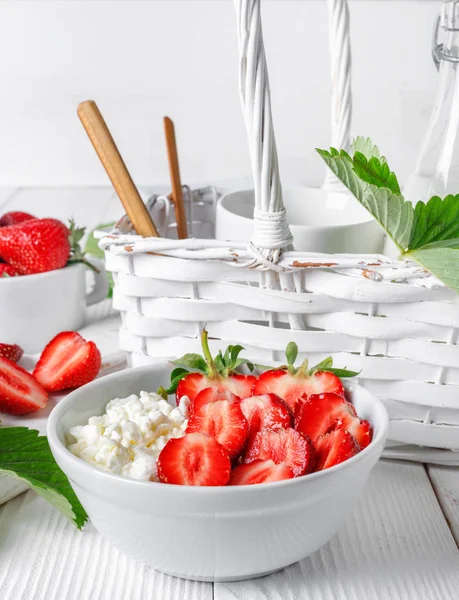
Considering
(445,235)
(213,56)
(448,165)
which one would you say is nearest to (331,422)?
(445,235)

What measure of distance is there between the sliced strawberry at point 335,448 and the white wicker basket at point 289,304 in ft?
0.44

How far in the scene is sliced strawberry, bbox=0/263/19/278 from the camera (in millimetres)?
901

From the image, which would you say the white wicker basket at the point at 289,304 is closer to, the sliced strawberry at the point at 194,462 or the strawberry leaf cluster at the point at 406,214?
the strawberry leaf cluster at the point at 406,214

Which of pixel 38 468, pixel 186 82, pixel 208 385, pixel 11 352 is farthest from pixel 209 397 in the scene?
pixel 186 82

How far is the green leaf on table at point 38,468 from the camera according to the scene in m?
0.54

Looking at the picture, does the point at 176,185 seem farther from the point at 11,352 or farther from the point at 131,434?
the point at 131,434

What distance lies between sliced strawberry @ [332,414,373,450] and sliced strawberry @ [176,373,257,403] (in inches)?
3.0

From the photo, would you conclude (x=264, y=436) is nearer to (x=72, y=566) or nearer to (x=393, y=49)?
(x=72, y=566)

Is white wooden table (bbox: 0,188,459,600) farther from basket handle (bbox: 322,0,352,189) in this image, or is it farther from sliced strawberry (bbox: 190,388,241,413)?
basket handle (bbox: 322,0,352,189)

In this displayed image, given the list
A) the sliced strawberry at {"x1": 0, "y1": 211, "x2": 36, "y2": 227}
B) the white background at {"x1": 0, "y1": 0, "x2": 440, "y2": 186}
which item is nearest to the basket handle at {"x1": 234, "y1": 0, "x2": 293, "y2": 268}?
the sliced strawberry at {"x1": 0, "y1": 211, "x2": 36, "y2": 227}

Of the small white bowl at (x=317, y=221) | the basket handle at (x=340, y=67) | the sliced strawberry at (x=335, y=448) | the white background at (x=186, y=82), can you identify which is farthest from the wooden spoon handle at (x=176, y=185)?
the white background at (x=186, y=82)

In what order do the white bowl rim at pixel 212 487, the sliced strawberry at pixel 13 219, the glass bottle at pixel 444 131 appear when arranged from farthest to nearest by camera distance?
the sliced strawberry at pixel 13 219
the glass bottle at pixel 444 131
the white bowl rim at pixel 212 487

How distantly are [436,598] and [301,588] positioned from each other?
9 centimetres

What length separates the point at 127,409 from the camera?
1.83 feet
